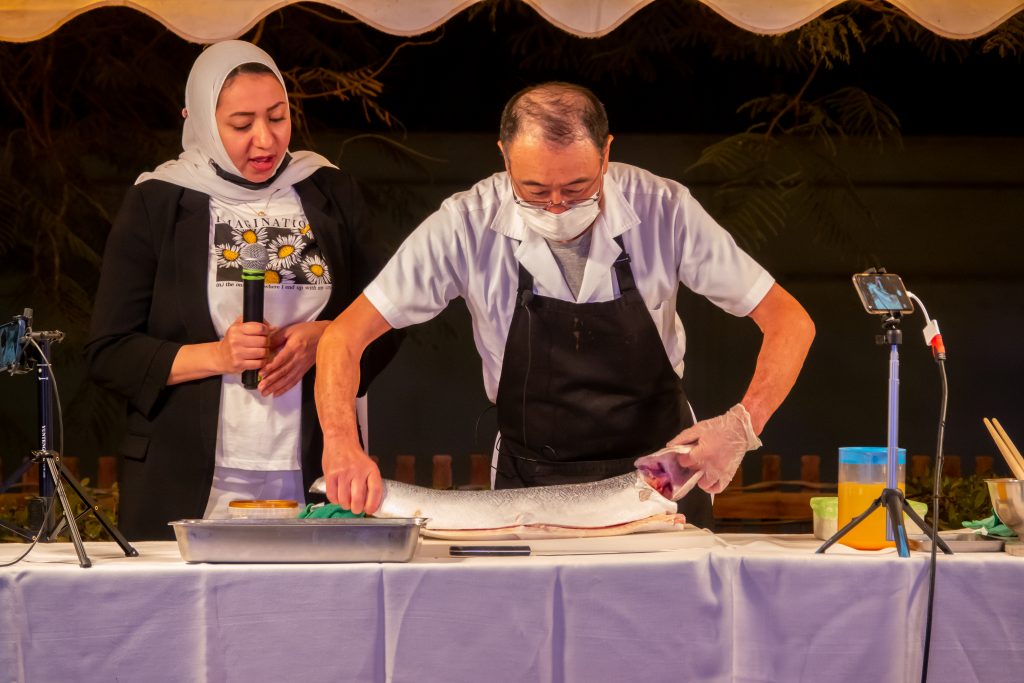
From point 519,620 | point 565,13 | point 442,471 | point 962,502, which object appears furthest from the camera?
point 442,471

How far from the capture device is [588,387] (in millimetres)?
3174

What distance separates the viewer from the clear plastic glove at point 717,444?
8.84ft

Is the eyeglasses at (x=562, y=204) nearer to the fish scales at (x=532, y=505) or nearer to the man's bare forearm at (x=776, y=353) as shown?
the man's bare forearm at (x=776, y=353)

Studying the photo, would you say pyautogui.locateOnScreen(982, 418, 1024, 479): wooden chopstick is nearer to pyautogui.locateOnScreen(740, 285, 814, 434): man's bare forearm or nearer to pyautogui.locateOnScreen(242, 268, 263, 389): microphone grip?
pyautogui.locateOnScreen(740, 285, 814, 434): man's bare forearm

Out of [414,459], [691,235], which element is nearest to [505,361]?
[691,235]

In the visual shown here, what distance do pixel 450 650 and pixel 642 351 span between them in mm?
1166

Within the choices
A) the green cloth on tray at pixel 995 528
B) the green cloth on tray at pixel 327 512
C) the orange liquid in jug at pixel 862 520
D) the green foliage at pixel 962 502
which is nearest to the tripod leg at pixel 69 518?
the green cloth on tray at pixel 327 512

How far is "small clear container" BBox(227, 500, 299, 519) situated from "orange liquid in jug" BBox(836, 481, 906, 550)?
114cm

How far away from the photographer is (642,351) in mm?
3174

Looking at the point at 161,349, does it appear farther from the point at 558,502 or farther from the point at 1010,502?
the point at 1010,502

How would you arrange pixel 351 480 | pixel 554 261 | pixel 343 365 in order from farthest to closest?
pixel 554 261 → pixel 343 365 → pixel 351 480

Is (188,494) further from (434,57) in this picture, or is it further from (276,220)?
(434,57)

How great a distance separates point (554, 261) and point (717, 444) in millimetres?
751

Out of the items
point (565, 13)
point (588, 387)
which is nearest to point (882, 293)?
point (588, 387)
